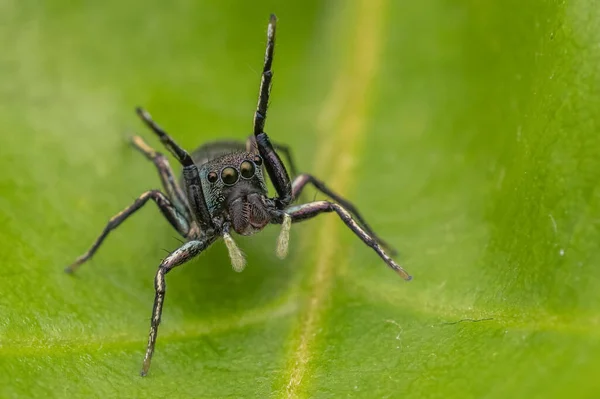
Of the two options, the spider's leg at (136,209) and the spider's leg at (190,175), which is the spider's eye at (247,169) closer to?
the spider's leg at (190,175)

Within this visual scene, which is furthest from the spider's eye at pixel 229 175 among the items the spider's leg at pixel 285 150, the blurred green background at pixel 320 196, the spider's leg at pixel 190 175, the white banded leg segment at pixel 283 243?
the white banded leg segment at pixel 283 243

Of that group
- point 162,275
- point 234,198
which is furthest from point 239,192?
point 162,275

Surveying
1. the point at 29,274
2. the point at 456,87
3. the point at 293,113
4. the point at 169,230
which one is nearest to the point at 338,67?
the point at 293,113

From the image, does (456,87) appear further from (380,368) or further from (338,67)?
(380,368)

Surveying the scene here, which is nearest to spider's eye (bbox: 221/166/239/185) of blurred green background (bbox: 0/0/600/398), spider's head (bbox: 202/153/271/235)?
spider's head (bbox: 202/153/271/235)

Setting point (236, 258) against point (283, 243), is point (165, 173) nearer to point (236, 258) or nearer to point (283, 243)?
point (236, 258)

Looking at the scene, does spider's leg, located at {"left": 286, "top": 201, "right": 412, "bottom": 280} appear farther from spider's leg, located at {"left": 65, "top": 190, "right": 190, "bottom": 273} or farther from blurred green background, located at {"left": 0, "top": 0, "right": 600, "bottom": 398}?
spider's leg, located at {"left": 65, "top": 190, "right": 190, "bottom": 273}

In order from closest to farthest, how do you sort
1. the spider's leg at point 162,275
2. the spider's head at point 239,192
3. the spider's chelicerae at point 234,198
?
the spider's leg at point 162,275 < the spider's chelicerae at point 234,198 < the spider's head at point 239,192
